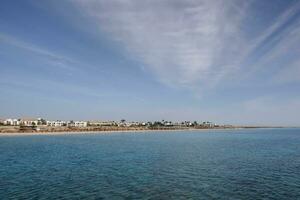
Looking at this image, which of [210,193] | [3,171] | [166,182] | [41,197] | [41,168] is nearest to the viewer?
[41,197]

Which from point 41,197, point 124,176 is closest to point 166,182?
point 124,176

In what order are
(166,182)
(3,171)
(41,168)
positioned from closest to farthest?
(166,182), (3,171), (41,168)

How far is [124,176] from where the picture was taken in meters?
40.8

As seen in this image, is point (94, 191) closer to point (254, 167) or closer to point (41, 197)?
point (41, 197)

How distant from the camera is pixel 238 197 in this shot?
1201 inches

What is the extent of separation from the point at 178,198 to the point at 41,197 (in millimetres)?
13214

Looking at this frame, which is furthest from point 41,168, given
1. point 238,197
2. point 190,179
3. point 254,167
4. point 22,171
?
point 254,167

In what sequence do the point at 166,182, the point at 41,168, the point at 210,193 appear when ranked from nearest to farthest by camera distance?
the point at 210,193 → the point at 166,182 → the point at 41,168

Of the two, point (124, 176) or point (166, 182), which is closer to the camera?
point (166, 182)

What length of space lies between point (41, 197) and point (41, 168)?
19.2 m

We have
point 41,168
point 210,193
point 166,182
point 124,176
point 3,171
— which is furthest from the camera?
point 41,168

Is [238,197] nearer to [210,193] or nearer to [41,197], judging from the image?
[210,193]

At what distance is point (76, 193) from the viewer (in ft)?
→ 103

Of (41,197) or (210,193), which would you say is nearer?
(41,197)
